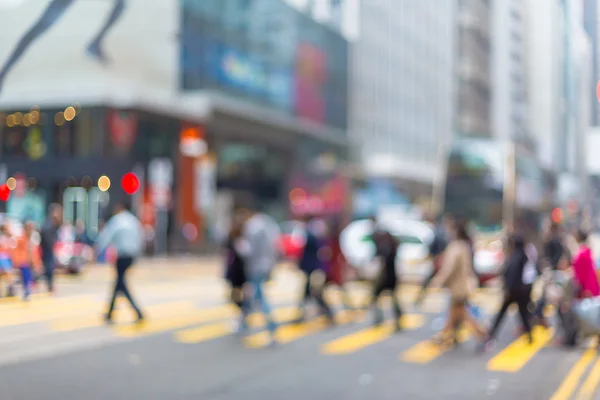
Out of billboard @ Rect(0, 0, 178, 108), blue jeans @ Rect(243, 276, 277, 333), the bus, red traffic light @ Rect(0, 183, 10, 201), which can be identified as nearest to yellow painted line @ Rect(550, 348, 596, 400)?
blue jeans @ Rect(243, 276, 277, 333)

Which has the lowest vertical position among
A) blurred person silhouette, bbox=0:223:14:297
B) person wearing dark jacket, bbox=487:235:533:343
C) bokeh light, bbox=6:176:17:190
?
person wearing dark jacket, bbox=487:235:533:343

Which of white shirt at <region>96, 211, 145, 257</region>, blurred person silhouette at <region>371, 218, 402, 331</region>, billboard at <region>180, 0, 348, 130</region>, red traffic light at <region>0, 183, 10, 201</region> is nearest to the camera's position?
red traffic light at <region>0, 183, 10, 201</region>

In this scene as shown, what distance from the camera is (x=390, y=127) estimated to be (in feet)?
137

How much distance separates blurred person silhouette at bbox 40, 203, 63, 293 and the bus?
16499 millimetres

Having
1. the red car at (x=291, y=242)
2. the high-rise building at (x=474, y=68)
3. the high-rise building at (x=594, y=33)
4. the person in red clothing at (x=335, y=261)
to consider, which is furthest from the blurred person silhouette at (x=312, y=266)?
the high-rise building at (x=474, y=68)

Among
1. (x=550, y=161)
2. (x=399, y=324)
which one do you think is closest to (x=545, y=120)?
(x=550, y=161)

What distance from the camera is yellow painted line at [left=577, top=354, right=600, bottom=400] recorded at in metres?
7.72

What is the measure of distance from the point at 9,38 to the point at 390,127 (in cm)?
3779

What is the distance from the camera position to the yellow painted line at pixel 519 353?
9.77 m

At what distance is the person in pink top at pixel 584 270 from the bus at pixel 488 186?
37.4 feet

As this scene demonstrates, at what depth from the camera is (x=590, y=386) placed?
324 inches

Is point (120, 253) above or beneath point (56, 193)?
beneath

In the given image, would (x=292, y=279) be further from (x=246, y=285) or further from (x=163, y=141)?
(x=246, y=285)

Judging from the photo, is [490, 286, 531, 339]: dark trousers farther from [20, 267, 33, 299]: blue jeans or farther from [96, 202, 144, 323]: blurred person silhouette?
[20, 267, 33, 299]: blue jeans
